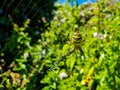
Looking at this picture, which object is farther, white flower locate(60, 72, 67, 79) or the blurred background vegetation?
white flower locate(60, 72, 67, 79)

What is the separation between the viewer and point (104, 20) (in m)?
5.46

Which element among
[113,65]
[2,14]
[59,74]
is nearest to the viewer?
[113,65]

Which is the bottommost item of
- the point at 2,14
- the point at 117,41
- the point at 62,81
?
the point at 62,81

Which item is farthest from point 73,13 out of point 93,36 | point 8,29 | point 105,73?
point 105,73

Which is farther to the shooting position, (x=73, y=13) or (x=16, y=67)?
(x=73, y=13)

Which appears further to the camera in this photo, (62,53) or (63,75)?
(62,53)

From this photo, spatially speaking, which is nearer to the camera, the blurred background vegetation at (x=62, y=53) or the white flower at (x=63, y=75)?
the blurred background vegetation at (x=62, y=53)

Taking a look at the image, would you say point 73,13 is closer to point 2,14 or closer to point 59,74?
point 2,14

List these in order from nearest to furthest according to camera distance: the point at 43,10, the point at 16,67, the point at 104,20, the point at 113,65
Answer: the point at 113,65 < the point at 16,67 < the point at 104,20 < the point at 43,10

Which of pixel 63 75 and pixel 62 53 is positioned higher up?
pixel 62 53

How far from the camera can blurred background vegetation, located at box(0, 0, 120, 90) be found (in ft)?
12.6

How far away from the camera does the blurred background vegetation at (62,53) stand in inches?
152

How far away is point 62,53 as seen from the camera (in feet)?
14.1

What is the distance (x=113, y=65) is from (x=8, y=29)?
8.66 ft
